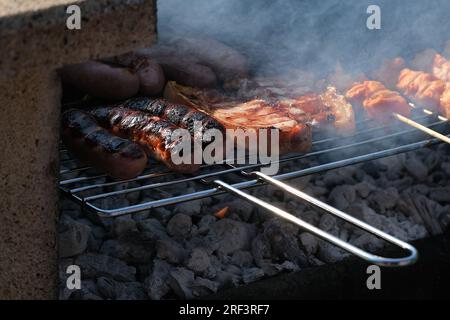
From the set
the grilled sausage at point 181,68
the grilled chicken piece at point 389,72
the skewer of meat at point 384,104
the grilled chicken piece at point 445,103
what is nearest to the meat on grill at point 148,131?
the grilled sausage at point 181,68

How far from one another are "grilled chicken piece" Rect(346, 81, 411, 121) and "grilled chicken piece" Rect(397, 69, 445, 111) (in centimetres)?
18

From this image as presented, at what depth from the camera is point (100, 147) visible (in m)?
2.96

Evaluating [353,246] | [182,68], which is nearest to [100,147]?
[182,68]

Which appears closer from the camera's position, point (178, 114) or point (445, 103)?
point (178, 114)

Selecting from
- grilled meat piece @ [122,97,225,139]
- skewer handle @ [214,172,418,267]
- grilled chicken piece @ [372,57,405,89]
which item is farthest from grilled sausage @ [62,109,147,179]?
grilled chicken piece @ [372,57,405,89]

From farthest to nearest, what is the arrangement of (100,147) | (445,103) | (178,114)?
(445,103) → (178,114) → (100,147)

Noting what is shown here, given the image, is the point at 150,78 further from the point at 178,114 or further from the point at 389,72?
the point at 389,72

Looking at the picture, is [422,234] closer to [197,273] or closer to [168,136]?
[197,273]

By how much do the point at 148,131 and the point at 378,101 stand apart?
1.23 meters

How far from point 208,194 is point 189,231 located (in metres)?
0.80

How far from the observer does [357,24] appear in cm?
466

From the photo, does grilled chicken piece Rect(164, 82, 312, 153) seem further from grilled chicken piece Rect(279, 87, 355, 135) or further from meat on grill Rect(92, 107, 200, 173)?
meat on grill Rect(92, 107, 200, 173)

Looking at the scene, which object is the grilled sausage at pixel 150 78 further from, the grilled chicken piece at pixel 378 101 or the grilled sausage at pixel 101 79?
the grilled chicken piece at pixel 378 101

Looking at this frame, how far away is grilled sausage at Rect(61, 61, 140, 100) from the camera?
3467 mm
